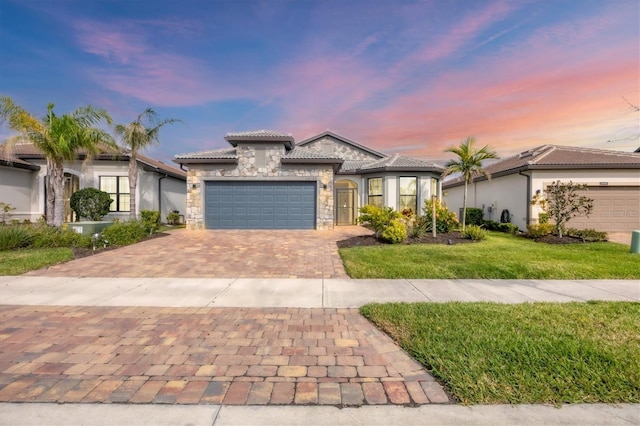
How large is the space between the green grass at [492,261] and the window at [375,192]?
7740 mm

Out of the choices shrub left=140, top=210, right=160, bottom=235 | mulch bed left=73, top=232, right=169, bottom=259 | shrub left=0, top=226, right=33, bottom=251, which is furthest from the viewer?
shrub left=140, top=210, right=160, bottom=235

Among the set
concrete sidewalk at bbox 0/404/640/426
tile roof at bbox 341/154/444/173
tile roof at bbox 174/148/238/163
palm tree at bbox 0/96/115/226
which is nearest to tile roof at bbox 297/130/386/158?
tile roof at bbox 341/154/444/173

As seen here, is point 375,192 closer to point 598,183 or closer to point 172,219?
point 598,183

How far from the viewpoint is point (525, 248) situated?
9.48 m

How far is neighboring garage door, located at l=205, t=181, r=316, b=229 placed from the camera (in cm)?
1531

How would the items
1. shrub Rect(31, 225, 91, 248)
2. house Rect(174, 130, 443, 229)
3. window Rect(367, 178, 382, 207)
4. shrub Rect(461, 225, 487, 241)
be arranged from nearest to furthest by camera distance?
shrub Rect(31, 225, 91, 248) → shrub Rect(461, 225, 487, 241) → house Rect(174, 130, 443, 229) → window Rect(367, 178, 382, 207)

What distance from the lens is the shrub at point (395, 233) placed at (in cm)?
1030

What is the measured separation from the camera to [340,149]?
21250mm

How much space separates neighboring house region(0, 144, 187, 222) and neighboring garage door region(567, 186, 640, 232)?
2347 cm

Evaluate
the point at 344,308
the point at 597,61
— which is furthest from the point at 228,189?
the point at 597,61

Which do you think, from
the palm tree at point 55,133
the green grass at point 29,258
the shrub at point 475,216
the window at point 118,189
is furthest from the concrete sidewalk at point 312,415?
the shrub at point 475,216

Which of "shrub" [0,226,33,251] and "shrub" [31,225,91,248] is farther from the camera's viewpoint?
"shrub" [31,225,91,248]

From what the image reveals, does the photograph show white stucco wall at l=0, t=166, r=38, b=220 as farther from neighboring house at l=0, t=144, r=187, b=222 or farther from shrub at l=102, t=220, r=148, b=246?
shrub at l=102, t=220, r=148, b=246

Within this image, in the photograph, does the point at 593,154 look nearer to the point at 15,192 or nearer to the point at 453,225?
the point at 453,225
